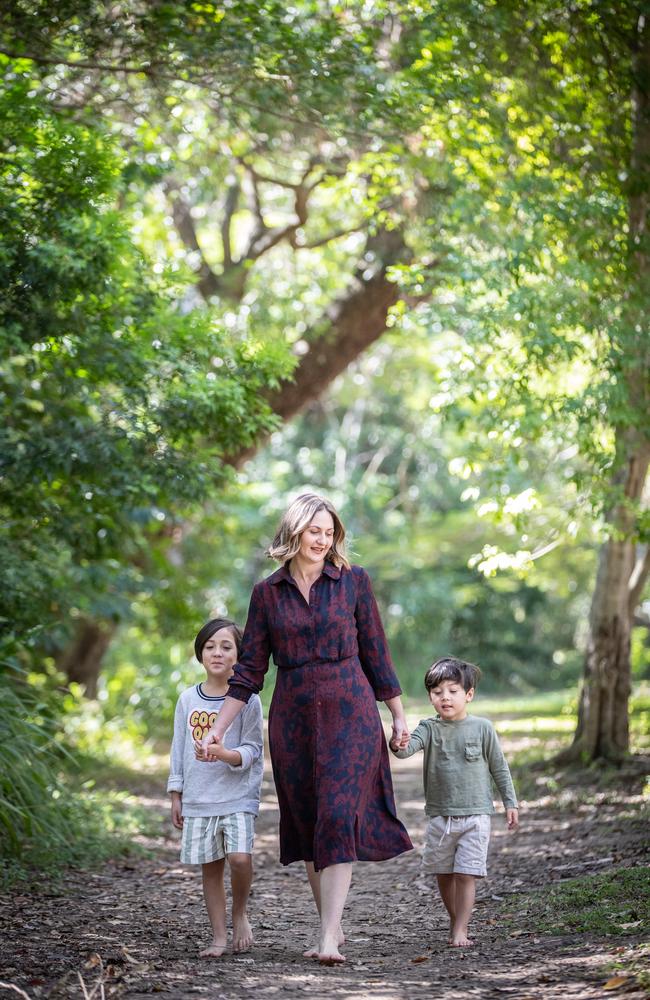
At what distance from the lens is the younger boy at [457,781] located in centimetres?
459

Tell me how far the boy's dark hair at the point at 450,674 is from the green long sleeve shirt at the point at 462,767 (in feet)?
0.54

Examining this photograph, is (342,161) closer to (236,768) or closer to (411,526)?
(236,768)

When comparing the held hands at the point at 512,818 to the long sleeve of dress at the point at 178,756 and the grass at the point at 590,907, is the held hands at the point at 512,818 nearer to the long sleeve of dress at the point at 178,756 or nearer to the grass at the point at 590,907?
the grass at the point at 590,907

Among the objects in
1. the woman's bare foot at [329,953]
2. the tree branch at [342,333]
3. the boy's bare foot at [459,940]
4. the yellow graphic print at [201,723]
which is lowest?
the boy's bare foot at [459,940]

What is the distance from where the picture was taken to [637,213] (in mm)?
7848

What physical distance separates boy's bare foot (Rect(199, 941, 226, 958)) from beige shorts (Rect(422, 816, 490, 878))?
2.96 ft

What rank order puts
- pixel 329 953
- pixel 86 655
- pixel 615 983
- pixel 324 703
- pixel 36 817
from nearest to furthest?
1. pixel 615 983
2. pixel 329 953
3. pixel 324 703
4. pixel 36 817
5. pixel 86 655

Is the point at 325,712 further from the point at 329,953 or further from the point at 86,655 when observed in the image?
the point at 86,655

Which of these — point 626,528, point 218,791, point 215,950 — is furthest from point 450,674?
point 626,528

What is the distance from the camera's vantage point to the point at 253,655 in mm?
4492

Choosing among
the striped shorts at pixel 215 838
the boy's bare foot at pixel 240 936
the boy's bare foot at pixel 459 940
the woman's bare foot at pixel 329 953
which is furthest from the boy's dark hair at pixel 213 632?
the boy's bare foot at pixel 459 940

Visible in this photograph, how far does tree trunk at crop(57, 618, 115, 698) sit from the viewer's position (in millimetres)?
12742

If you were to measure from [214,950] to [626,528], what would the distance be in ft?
16.8

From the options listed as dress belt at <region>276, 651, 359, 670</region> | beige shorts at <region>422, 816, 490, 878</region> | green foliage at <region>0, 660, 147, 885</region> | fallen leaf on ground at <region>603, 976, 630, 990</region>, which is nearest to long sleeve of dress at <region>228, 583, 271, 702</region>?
dress belt at <region>276, 651, 359, 670</region>
